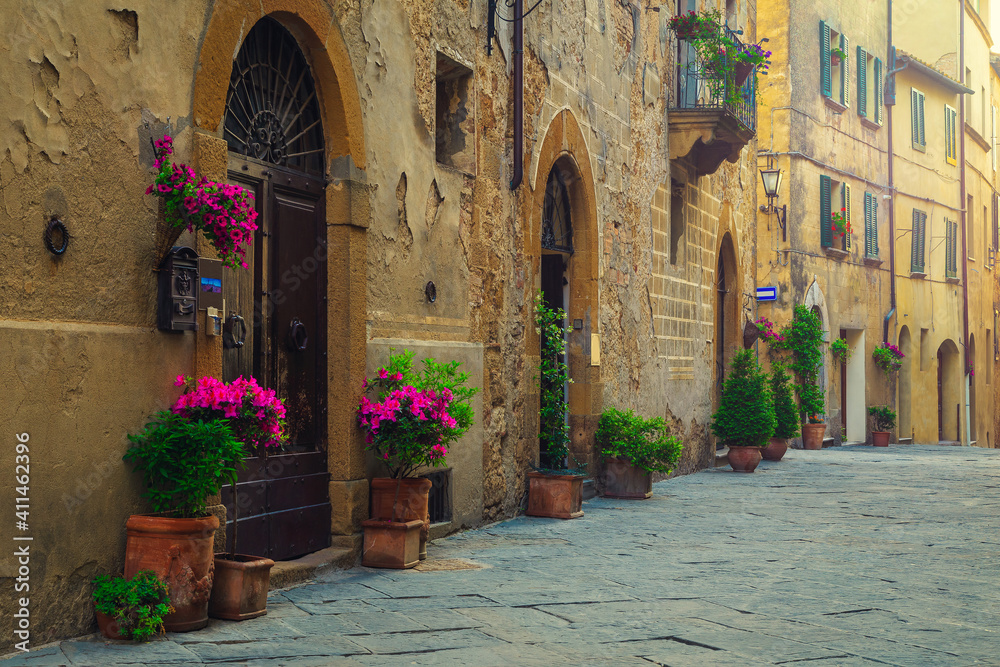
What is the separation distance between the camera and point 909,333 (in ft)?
77.4

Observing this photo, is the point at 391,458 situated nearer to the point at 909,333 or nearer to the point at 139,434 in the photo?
the point at 139,434

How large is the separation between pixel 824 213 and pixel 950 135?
8.11 m

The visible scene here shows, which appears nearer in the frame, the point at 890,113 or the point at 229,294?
the point at 229,294

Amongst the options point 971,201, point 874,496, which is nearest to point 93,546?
point 874,496

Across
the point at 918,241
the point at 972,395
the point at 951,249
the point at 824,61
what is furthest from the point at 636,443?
the point at 972,395

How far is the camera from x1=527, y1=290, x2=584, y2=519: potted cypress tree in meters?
8.58

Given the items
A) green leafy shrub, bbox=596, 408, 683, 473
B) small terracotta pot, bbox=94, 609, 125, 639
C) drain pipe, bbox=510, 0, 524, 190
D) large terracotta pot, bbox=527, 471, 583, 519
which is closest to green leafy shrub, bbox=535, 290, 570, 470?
large terracotta pot, bbox=527, 471, 583, 519

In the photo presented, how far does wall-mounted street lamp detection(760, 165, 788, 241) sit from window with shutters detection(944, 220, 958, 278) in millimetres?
8317

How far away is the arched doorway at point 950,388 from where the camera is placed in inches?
1036

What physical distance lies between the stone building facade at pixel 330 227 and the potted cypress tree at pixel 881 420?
10450 mm

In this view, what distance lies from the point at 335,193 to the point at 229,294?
1.07 m

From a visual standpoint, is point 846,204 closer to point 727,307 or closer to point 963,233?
point 727,307

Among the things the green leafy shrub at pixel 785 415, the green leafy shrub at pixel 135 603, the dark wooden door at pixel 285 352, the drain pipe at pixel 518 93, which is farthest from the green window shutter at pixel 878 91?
the green leafy shrub at pixel 135 603

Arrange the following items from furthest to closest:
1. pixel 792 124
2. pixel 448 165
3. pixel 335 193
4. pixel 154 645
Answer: pixel 792 124
pixel 448 165
pixel 335 193
pixel 154 645
